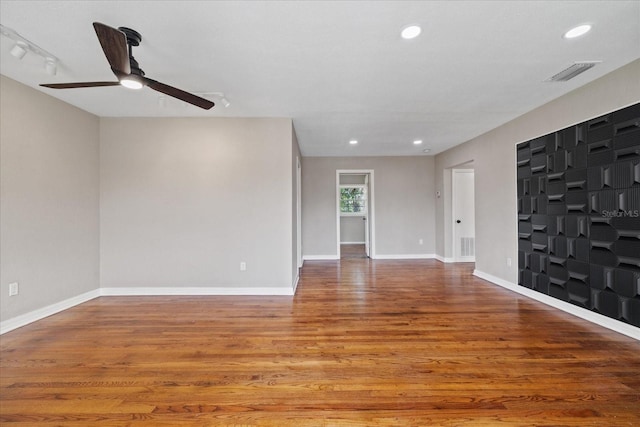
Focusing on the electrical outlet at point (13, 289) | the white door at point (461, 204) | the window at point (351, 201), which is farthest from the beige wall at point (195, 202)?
the window at point (351, 201)

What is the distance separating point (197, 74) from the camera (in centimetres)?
275

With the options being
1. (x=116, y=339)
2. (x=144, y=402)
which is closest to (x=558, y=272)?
(x=144, y=402)

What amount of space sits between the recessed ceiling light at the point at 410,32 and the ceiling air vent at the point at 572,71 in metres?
1.64

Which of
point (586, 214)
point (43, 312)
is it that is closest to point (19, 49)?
point (43, 312)

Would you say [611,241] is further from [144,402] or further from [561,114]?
[144,402]

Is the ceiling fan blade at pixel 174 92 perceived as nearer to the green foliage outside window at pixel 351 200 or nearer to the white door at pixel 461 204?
the white door at pixel 461 204

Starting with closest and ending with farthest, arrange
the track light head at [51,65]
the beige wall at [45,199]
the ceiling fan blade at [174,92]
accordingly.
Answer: the ceiling fan blade at [174,92] < the track light head at [51,65] < the beige wall at [45,199]

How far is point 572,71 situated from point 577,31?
77 centimetres

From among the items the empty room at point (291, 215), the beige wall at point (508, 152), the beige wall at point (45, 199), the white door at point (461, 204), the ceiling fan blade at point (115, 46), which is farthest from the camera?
the white door at point (461, 204)

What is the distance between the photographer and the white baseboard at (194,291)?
3.99 m

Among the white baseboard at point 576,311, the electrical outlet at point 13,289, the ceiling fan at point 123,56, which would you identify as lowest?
the white baseboard at point 576,311

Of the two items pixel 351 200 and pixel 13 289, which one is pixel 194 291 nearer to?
pixel 13 289

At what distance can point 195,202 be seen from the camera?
158 inches

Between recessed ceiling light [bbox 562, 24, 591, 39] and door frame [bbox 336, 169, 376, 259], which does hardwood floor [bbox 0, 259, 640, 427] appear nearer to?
recessed ceiling light [bbox 562, 24, 591, 39]
